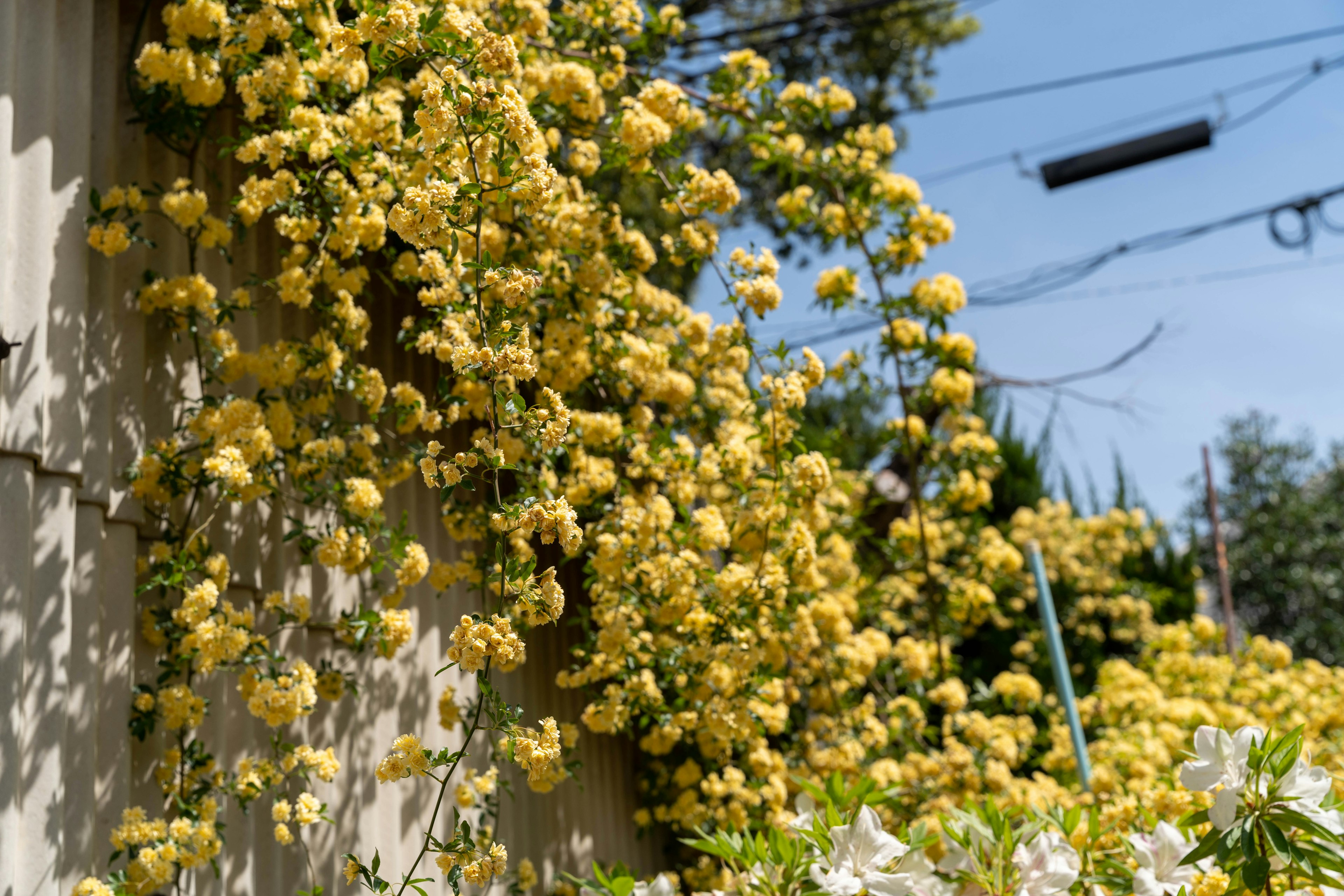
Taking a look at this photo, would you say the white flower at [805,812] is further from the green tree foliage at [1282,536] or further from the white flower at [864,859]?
the green tree foliage at [1282,536]

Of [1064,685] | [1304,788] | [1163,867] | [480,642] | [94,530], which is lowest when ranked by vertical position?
[1163,867]

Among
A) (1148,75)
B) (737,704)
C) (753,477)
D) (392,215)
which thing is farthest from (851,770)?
(1148,75)

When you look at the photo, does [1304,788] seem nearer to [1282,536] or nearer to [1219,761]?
[1219,761]

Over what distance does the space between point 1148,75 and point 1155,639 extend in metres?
3.10

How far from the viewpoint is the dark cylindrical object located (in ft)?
16.2

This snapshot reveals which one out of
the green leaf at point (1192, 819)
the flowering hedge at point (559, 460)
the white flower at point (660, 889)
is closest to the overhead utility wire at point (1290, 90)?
the flowering hedge at point (559, 460)

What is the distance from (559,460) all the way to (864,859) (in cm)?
114

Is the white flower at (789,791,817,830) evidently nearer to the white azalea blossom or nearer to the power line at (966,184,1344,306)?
the white azalea blossom

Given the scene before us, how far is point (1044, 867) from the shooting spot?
67.5 inches

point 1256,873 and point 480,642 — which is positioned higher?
point 480,642

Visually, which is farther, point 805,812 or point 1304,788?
point 805,812

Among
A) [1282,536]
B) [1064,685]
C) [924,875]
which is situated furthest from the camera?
[1282,536]

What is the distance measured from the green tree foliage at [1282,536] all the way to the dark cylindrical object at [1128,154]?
13.9 feet

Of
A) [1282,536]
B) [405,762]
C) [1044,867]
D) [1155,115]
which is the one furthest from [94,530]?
[1282,536]
